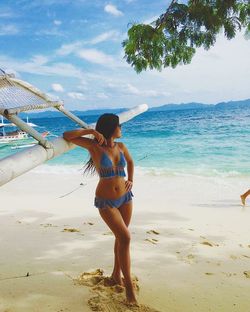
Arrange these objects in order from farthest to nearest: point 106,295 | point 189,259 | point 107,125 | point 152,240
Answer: point 152,240 → point 189,259 → point 106,295 → point 107,125

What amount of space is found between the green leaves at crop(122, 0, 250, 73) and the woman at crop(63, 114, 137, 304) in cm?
197

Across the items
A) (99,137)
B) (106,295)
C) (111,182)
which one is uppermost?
(99,137)

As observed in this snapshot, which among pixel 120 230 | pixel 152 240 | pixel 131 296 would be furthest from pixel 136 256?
pixel 120 230

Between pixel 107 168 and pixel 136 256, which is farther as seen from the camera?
pixel 136 256

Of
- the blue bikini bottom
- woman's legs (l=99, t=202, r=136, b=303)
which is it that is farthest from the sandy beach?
the blue bikini bottom

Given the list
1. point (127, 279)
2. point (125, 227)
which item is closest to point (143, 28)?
point (125, 227)

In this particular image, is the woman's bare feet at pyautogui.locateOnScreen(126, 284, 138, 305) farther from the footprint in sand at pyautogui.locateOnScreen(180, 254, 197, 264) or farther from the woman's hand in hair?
the footprint in sand at pyautogui.locateOnScreen(180, 254, 197, 264)

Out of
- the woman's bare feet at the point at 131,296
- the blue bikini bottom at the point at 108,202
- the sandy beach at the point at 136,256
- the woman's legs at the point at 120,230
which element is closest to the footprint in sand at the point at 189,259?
the sandy beach at the point at 136,256

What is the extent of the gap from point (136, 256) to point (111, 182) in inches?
75.1

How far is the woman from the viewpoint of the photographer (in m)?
2.66

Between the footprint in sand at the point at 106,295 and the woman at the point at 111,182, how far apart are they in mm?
94

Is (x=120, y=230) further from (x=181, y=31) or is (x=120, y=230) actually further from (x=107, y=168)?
(x=181, y=31)

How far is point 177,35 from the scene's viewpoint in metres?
4.39

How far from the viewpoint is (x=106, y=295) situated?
9.80ft
